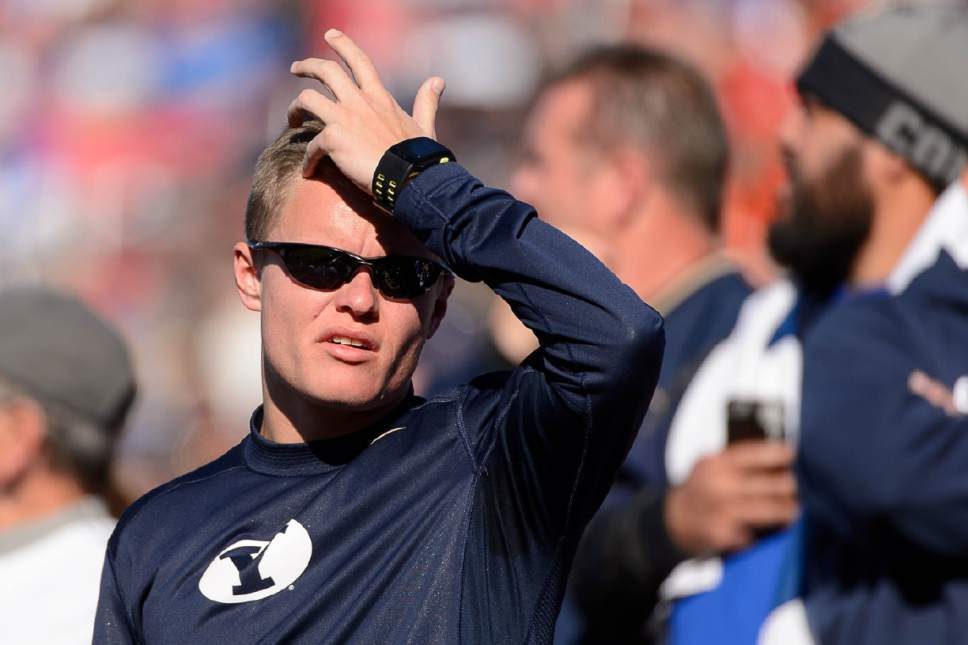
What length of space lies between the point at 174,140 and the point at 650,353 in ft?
40.6

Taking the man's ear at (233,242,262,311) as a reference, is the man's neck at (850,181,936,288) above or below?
below

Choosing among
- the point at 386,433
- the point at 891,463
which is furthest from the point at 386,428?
the point at 891,463

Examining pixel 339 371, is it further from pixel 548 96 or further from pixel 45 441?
pixel 548 96

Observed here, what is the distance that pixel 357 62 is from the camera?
240 cm

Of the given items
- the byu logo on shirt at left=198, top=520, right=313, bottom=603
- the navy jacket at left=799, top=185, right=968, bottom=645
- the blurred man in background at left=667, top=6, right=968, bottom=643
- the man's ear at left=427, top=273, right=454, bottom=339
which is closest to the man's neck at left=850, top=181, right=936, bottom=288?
the blurred man in background at left=667, top=6, right=968, bottom=643

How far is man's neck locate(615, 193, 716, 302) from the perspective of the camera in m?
4.59

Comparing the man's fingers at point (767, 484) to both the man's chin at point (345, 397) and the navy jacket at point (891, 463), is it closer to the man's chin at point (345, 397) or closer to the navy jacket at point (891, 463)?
the navy jacket at point (891, 463)

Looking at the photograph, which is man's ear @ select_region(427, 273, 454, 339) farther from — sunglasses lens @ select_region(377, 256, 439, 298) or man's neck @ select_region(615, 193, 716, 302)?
man's neck @ select_region(615, 193, 716, 302)

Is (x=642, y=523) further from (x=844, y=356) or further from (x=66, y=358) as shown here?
(x=66, y=358)

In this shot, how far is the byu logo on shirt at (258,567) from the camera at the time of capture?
2391 mm

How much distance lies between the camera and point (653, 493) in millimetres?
3980

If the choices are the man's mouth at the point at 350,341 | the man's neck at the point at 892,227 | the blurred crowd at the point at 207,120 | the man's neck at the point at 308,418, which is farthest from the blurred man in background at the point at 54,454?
the blurred crowd at the point at 207,120

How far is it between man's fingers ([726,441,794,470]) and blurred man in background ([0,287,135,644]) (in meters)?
1.55

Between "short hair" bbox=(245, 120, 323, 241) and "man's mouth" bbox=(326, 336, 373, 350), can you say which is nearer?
"man's mouth" bbox=(326, 336, 373, 350)
